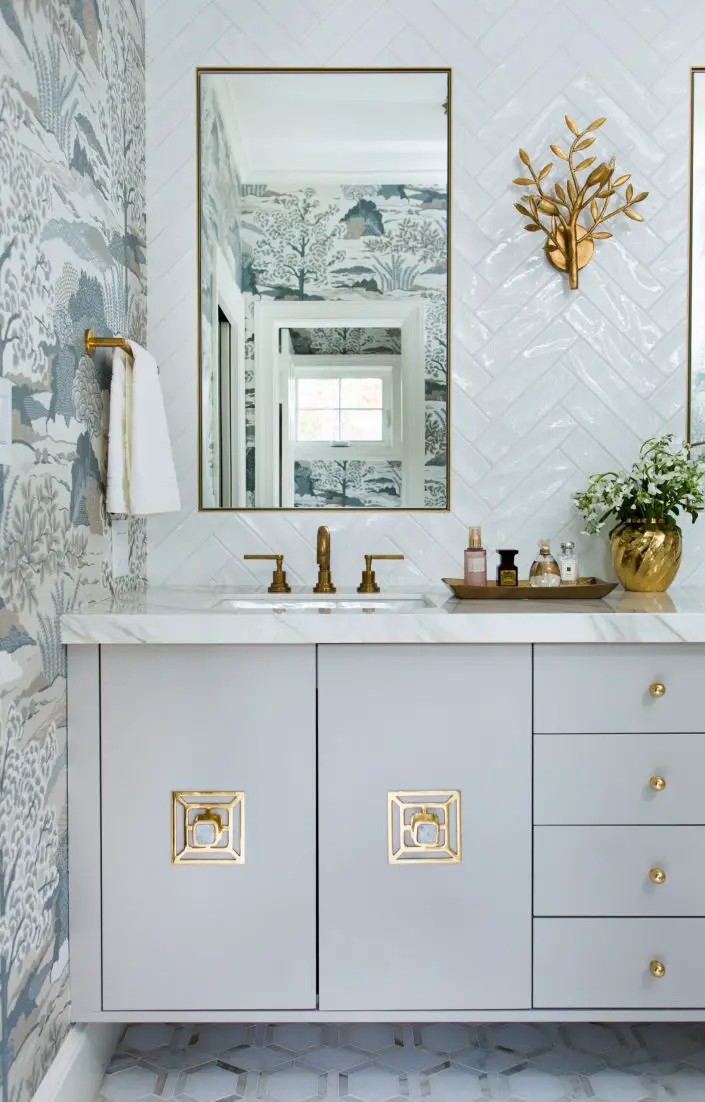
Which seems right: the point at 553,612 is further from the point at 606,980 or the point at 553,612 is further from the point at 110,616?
the point at 110,616

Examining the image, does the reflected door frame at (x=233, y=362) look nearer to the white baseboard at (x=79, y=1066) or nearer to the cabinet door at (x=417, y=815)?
the cabinet door at (x=417, y=815)

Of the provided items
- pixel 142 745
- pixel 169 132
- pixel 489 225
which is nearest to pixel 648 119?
pixel 489 225

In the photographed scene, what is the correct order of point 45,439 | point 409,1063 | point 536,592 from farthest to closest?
point 536,592, point 409,1063, point 45,439

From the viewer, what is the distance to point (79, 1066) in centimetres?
162

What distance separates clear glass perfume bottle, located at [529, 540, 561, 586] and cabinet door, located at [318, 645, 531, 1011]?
37 cm

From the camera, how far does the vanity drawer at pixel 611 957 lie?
5.49ft

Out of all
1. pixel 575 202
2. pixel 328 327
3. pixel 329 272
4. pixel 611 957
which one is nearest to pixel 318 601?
pixel 328 327

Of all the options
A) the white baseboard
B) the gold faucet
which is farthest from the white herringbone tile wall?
the white baseboard

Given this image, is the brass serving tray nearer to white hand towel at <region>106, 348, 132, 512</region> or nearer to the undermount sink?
the undermount sink

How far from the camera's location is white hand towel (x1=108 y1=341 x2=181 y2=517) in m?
1.81

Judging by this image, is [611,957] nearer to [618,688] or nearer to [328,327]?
[618,688]

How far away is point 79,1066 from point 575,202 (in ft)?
7.28

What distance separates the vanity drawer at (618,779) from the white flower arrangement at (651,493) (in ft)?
2.07

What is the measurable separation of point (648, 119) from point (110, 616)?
6.01ft
